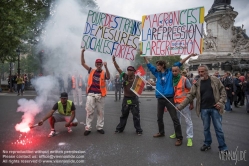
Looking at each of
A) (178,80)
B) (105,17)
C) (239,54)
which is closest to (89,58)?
(105,17)

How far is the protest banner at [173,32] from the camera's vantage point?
16.5 feet

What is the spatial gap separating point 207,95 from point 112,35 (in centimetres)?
309

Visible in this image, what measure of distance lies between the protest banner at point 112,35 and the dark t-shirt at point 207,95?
218 centimetres

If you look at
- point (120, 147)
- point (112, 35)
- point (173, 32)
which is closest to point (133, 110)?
point (120, 147)

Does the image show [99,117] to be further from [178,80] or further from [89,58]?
[89,58]

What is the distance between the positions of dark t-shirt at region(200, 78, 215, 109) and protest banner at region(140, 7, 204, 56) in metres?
1.19

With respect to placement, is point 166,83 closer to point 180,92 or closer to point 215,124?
point 180,92

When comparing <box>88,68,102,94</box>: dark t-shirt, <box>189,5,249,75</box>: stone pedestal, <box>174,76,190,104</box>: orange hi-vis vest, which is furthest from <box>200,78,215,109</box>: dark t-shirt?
<box>189,5,249,75</box>: stone pedestal

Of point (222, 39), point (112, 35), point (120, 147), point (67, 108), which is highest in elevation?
point (222, 39)

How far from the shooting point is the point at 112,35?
18.6ft

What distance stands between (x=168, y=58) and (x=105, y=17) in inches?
1695

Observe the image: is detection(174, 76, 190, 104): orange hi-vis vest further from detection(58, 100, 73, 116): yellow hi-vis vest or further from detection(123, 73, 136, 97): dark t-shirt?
detection(58, 100, 73, 116): yellow hi-vis vest

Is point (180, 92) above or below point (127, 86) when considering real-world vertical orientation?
below

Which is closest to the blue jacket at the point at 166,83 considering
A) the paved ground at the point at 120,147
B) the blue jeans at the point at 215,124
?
the blue jeans at the point at 215,124
